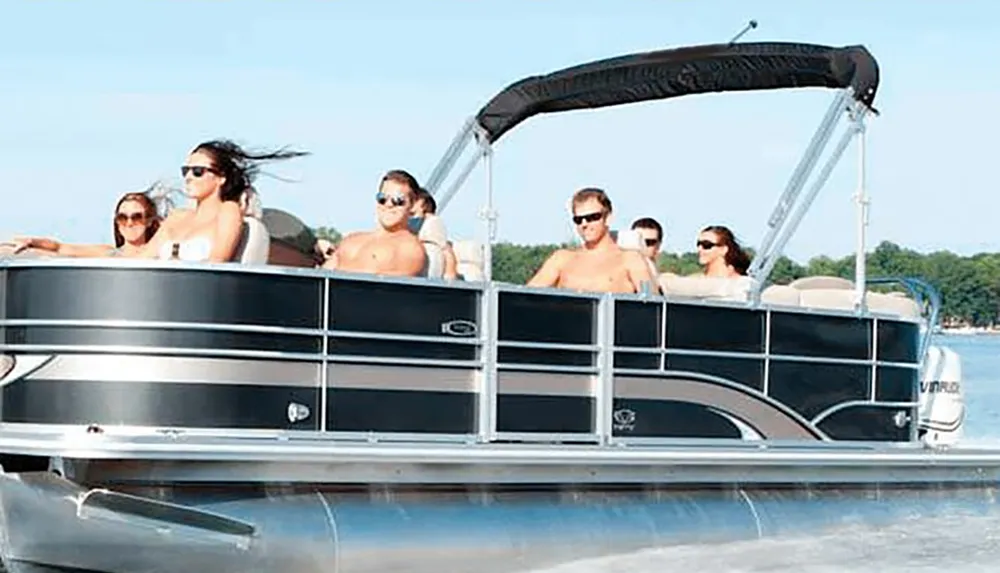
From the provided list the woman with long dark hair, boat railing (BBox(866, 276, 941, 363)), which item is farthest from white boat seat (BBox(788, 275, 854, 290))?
the woman with long dark hair

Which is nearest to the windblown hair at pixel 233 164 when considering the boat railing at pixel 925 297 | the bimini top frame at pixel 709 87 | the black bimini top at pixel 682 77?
the bimini top frame at pixel 709 87

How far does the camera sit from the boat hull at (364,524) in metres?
7.54

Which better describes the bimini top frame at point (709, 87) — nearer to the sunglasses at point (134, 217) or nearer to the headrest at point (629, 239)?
the headrest at point (629, 239)

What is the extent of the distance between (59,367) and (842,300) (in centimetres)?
440

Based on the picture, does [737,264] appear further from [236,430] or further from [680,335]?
[236,430]

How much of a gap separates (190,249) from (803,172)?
3541 mm

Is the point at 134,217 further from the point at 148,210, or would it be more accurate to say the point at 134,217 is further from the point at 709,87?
the point at 709,87

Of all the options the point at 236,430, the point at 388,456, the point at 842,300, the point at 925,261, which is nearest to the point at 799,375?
the point at 842,300

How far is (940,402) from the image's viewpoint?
39.3 feet

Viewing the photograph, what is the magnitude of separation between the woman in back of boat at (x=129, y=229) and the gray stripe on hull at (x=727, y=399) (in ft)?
7.07

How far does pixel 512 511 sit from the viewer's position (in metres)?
8.55

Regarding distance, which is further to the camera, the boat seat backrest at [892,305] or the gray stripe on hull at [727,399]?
the boat seat backrest at [892,305]

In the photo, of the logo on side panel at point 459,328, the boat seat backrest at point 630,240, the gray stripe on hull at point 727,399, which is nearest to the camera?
the logo on side panel at point 459,328

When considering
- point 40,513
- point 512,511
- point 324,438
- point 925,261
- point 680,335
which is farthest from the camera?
point 925,261
